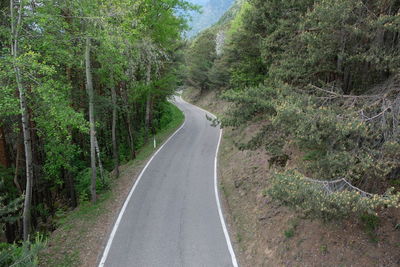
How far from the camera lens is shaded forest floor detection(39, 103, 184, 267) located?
8.83 m

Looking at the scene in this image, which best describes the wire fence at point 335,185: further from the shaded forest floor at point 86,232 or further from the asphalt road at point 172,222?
the shaded forest floor at point 86,232

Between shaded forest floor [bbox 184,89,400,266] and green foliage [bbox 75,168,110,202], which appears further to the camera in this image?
green foliage [bbox 75,168,110,202]

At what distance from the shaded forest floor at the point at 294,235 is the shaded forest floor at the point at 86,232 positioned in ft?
16.2

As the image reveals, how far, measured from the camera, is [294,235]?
881 cm

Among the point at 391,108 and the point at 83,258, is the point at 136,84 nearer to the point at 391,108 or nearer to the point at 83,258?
the point at 83,258

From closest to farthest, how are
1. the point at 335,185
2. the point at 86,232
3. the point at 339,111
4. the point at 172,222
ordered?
1. the point at 335,185
2. the point at 339,111
3. the point at 86,232
4. the point at 172,222

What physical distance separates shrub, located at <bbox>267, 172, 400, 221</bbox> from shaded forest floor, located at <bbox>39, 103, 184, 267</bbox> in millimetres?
6652

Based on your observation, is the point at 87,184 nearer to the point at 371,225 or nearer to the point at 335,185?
the point at 335,185

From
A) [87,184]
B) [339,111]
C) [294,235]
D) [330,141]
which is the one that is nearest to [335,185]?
[330,141]

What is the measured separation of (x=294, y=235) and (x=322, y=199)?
4.32 meters

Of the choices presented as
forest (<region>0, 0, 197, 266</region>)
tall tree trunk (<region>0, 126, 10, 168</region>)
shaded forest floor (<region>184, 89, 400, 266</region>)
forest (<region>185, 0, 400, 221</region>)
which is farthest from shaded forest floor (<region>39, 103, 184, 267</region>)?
forest (<region>185, 0, 400, 221</region>)

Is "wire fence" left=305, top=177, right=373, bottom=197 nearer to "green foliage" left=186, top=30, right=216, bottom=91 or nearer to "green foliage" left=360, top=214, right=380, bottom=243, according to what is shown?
"green foliage" left=360, top=214, right=380, bottom=243

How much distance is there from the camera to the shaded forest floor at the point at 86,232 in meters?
8.83

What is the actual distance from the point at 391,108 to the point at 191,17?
617 inches
